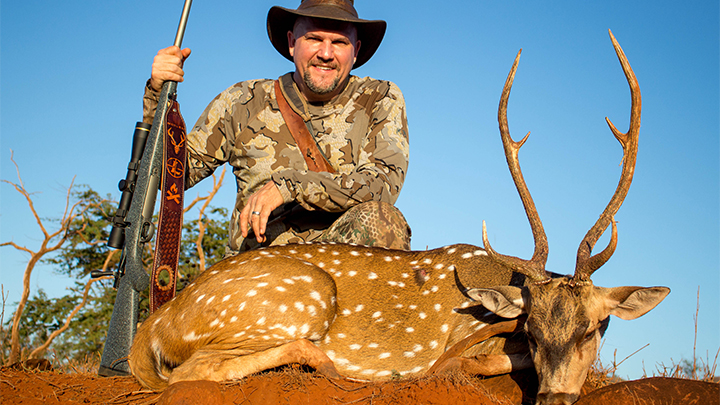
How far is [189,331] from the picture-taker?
385 cm

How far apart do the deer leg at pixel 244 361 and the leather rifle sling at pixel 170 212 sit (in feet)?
4.28

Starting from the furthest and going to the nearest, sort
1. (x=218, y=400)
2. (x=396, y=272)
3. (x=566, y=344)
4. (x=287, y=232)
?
(x=287, y=232) → (x=396, y=272) → (x=566, y=344) → (x=218, y=400)

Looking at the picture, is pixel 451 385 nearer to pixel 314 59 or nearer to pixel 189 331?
pixel 189 331

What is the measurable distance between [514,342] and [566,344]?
52 cm

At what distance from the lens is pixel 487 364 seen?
362cm

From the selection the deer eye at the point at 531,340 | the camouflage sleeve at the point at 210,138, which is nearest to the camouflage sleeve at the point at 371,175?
the camouflage sleeve at the point at 210,138

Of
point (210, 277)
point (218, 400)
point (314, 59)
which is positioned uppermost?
point (314, 59)

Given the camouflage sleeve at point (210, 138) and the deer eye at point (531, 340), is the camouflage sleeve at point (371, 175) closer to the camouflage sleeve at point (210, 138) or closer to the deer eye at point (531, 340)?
the camouflage sleeve at point (210, 138)

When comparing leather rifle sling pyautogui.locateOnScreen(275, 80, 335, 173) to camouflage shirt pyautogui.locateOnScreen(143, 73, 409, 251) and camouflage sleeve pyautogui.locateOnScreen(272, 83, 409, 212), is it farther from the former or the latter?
camouflage sleeve pyautogui.locateOnScreen(272, 83, 409, 212)

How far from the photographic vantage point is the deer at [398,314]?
11.5 ft

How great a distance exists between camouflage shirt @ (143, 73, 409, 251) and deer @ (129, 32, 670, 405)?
1335 millimetres

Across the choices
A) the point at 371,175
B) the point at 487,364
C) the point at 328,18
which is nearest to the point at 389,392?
the point at 487,364

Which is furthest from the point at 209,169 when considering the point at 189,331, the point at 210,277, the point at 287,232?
the point at 189,331

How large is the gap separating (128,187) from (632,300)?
4.36m
